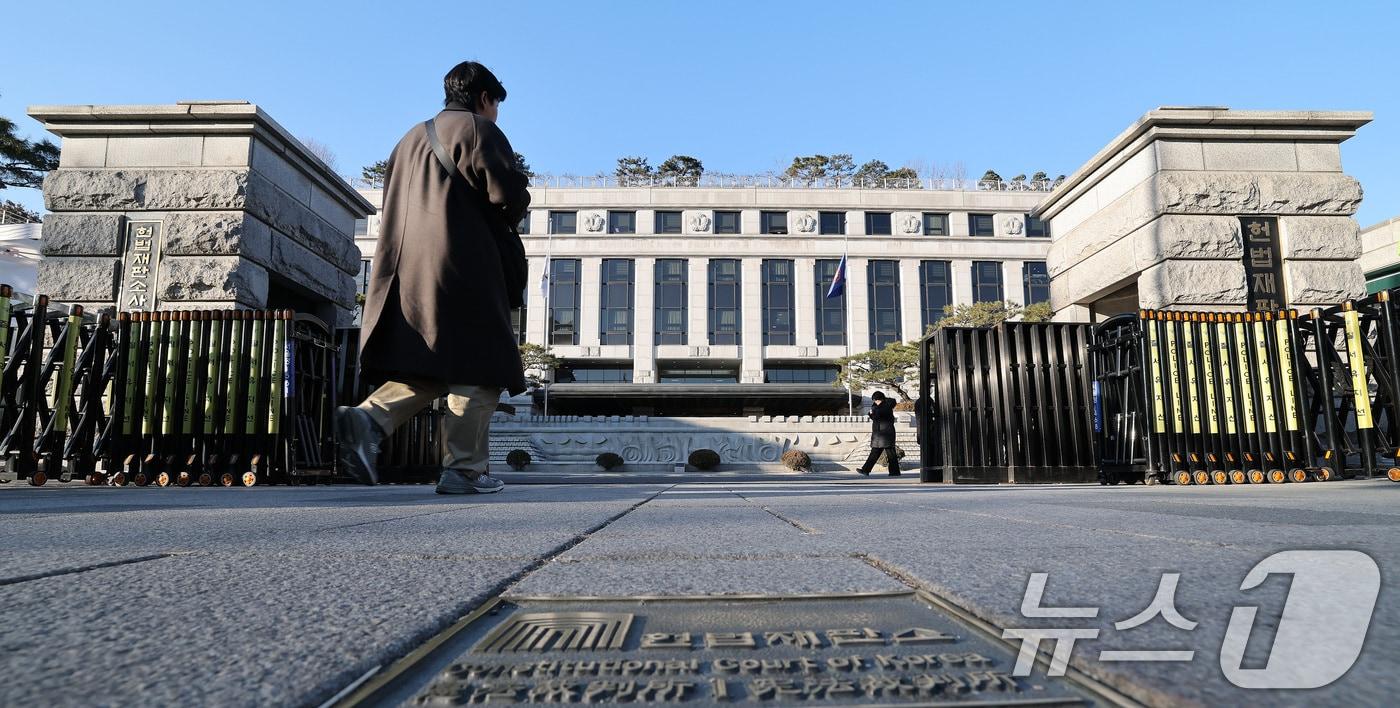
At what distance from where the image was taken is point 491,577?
1195 millimetres

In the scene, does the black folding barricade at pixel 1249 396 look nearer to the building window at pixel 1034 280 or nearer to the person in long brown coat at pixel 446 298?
the person in long brown coat at pixel 446 298

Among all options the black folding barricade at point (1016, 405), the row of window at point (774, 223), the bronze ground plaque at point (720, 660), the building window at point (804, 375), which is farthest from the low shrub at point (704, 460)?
the row of window at point (774, 223)

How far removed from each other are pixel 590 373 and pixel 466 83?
124 feet

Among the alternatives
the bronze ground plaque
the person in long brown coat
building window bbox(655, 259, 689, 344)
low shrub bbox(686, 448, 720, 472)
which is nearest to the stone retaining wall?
low shrub bbox(686, 448, 720, 472)

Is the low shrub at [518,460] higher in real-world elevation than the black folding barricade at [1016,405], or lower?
lower

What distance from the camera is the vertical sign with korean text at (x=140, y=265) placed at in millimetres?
7766

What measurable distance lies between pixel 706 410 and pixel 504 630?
38644 millimetres

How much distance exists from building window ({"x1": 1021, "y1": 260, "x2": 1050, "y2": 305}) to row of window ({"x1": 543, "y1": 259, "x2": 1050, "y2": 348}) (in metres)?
0.05

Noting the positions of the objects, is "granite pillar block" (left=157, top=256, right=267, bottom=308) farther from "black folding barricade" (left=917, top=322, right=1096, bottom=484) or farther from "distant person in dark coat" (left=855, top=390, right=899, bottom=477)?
"distant person in dark coat" (left=855, top=390, right=899, bottom=477)

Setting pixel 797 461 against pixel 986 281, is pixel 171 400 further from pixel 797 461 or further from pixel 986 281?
pixel 986 281

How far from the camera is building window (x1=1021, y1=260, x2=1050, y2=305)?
41.5 meters

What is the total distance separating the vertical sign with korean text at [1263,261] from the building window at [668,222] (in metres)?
36.2

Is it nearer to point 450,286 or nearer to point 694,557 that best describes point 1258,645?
point 694,557

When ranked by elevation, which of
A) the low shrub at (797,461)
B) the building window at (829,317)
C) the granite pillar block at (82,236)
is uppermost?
the building window at (829,317)
